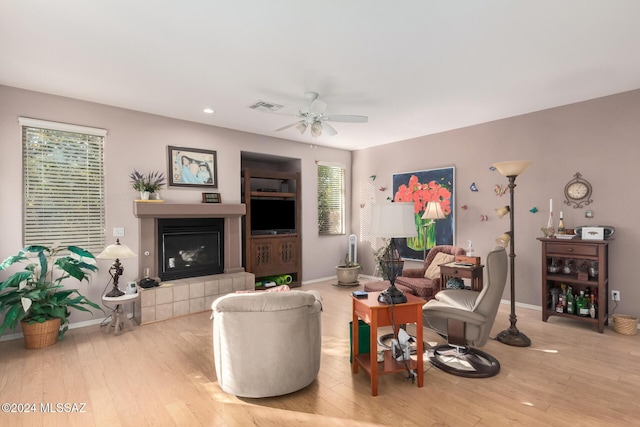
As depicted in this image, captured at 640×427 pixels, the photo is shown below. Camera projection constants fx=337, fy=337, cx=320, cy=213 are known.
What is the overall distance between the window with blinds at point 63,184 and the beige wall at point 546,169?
4.78 m

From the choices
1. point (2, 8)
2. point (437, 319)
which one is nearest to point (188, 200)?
point (2, 8)

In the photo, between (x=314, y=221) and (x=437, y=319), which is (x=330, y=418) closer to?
(x=437, y=319)

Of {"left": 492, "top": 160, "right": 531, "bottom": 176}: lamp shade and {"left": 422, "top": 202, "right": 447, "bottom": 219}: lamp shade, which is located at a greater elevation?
{"left": 492, "top": 160, "right": 531, "bottom": 176}: lamp shade

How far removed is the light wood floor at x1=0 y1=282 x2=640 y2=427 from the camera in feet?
7.22

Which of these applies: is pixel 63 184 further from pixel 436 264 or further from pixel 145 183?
pixel 436 264

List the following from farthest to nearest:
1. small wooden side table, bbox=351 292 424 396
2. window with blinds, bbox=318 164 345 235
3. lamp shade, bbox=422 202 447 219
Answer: window with blinds, bbox=318 164 345 235 < lamp shade, bbox=422 202 447 219 < small wooden side table, bbox=351 292 424 396

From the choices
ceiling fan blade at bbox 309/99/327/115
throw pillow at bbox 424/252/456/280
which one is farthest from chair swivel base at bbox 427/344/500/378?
ceiling fan blade at bbox 309/99/327/115

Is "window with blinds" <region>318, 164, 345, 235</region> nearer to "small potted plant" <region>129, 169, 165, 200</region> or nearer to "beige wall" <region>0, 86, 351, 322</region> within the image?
"beige wall" <region>0, 86, 351, 322</region>

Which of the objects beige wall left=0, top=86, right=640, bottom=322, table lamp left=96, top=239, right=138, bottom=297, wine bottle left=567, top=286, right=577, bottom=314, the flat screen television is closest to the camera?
table lamp left=96, top=239, right=138, bottom=297

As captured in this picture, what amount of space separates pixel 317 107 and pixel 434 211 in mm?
2662

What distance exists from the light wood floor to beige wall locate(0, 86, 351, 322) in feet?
4.33

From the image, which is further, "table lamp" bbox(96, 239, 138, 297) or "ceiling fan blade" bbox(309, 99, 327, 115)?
"table lamp" bbox(96, 239, 138, 297)

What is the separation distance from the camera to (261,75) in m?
A: 3.32

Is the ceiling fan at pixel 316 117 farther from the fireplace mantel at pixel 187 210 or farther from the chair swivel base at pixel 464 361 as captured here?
the chair swivel base at pixel 464 361
